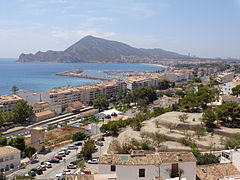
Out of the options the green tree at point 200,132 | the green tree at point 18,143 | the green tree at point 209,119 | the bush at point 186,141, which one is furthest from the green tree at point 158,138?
the green tree at point 18,143

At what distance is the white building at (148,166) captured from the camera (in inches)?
278

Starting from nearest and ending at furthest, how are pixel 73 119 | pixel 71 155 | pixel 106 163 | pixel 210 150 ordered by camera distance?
pixel 106 163 < pixel 210 150 < pixel 71 155 < pixel 73 119

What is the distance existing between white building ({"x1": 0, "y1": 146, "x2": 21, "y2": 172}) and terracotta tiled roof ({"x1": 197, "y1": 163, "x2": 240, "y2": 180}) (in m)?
9.42

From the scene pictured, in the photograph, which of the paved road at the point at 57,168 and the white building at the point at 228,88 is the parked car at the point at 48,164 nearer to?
the paved road at the point at 57,168

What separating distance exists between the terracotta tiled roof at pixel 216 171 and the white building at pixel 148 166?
0.94 meters

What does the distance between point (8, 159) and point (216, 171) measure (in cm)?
1007

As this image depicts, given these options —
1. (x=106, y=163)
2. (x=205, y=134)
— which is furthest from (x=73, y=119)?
(x=106, y=163)

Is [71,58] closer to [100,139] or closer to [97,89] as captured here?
[97,89]

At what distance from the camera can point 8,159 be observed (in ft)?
43.1

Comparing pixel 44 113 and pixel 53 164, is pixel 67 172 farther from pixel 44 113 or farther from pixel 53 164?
pixel 44 113

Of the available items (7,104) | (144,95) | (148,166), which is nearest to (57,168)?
(148,166)

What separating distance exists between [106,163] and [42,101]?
25.7m

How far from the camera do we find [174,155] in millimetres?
7605

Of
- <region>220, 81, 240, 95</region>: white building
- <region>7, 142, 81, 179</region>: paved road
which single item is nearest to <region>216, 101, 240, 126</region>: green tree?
<region>7, 142, 81, 179</region>: paved road
